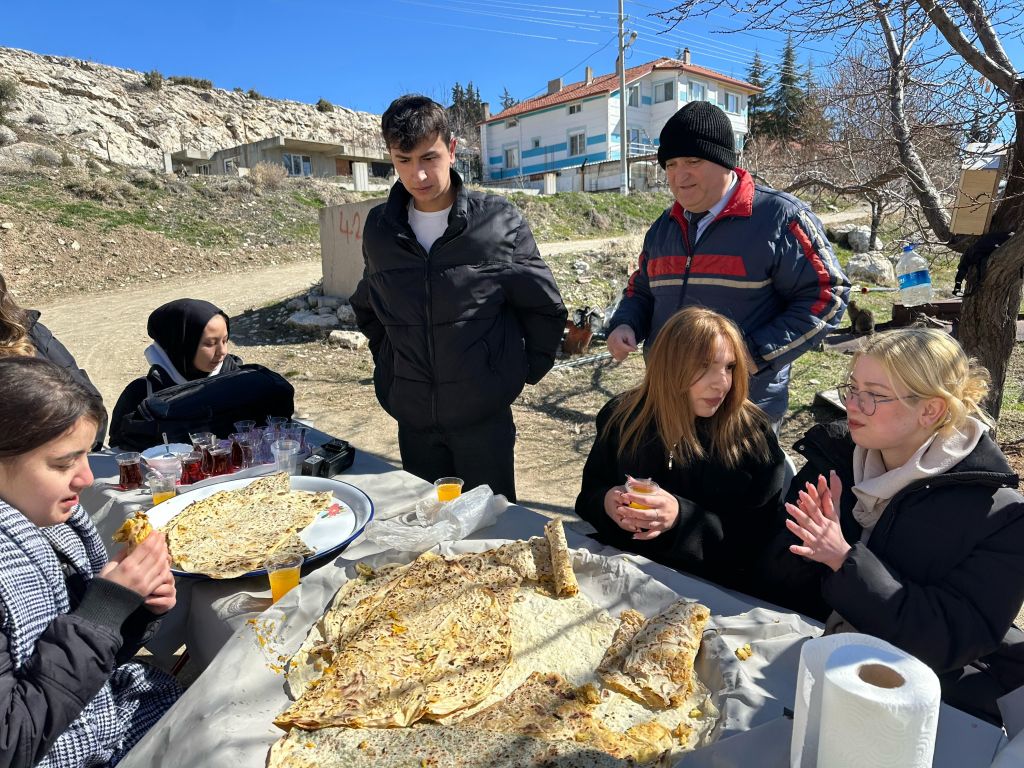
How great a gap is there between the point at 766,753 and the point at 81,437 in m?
1.72

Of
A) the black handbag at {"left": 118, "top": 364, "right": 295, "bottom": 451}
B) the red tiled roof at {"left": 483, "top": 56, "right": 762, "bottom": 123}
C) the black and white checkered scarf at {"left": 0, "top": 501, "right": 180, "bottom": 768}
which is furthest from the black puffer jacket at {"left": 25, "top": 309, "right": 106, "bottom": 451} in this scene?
the red tiled roof at {"left": 483, "top": 56, "right": 762, "bottom": 123}

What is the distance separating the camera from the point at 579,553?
1.95 m

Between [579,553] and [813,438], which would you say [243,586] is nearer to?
[579,553]

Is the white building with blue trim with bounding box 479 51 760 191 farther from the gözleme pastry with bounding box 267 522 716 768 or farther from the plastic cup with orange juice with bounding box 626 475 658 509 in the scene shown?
the gözleme pastry with bounding box 267 522 716 768

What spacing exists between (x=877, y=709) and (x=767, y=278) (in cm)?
236

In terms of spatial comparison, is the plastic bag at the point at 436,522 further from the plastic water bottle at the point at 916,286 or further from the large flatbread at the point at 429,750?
the plastic water bottle at the point at 916,286

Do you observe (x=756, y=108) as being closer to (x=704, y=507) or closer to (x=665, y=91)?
(x=665, y=91)

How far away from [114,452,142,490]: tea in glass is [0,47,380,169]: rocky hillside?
28.5m

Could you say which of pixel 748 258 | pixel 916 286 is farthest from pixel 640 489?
pixel 916 286

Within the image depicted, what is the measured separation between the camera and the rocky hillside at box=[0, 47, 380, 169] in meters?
32.2

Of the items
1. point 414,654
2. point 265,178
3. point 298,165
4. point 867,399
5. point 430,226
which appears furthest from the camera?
point 298,165

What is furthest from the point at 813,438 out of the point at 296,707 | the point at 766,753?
the point at 296,707

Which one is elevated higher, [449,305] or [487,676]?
[449,305]

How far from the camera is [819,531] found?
164 cm
